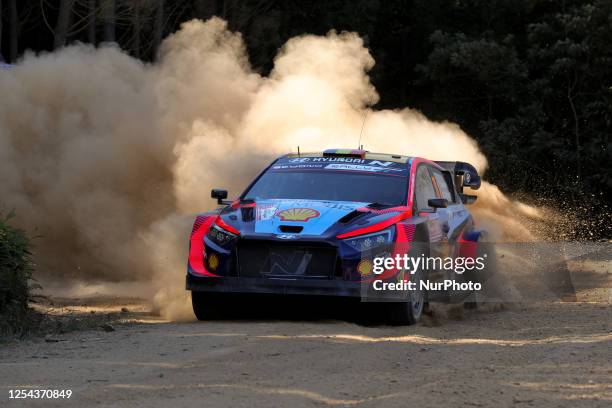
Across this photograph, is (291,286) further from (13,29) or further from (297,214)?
(13,29)

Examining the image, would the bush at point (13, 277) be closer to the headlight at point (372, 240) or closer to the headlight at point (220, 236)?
the headlight at point (220, 236)

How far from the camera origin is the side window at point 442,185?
11367 mm

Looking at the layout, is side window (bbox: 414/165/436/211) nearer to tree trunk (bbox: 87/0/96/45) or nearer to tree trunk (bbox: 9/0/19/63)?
tree trunk (bbox: 87/0/96/45)

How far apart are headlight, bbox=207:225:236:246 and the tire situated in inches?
18.6

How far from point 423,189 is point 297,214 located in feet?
5.38

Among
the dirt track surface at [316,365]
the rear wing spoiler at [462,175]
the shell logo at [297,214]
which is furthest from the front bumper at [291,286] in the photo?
the rear wing spoiler at [462,175]

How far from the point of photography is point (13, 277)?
9.76 meters

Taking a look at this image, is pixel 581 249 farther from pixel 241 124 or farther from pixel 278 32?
pixel 278 32

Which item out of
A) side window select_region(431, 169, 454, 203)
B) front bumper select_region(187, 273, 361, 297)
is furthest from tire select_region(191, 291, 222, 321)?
side window select_region(431, 169, 454, 203)

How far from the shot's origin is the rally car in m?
9.20

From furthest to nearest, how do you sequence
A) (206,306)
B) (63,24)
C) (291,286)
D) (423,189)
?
1. (63,24)
2. (423,189)
3. (206,306)
4. (291,286)

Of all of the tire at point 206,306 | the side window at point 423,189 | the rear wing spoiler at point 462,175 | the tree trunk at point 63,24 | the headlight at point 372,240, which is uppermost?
the tree trunk at point 63,24

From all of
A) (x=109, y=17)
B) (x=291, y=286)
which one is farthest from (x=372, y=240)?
(x=109, y=17)

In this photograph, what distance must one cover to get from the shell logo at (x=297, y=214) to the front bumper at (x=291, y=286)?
0.57 m
